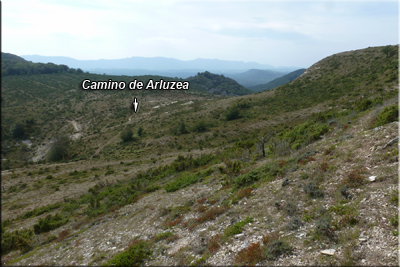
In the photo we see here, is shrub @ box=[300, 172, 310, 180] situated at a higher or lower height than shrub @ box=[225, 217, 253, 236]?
higher

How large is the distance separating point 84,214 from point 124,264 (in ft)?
33.6

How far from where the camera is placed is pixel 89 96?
81.7 meters

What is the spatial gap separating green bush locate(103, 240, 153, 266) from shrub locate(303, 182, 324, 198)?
6.14m

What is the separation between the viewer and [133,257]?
21.4 ft

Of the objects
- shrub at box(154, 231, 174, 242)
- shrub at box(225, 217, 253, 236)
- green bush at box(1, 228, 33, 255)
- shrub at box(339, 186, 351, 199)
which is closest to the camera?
shrub at box(339, 186, 351, 199)

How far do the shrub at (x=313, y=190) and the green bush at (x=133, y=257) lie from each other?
6.14 metres

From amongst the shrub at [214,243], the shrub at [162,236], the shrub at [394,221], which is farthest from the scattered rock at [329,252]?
the shrub at [162,236]

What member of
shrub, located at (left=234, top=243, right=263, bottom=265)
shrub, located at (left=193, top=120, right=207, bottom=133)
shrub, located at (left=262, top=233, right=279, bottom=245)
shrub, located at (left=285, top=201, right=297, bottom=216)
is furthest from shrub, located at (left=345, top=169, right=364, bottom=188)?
shrub, located at (left=193, top=120, right=207, bottom=133)

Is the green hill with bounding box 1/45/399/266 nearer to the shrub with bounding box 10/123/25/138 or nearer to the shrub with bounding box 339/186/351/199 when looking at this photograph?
the shrub with bounding box 339/186/351/199

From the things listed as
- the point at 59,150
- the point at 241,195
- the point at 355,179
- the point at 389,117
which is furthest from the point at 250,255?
the point at 59,150

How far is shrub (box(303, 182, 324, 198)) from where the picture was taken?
276 inches

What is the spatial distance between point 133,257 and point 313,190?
680cm

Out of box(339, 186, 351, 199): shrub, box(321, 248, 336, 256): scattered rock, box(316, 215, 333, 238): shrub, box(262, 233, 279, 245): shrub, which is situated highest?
box(339, 186, 351, 199): shrub

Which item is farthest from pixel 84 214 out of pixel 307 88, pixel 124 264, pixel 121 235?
pixel 307 88
